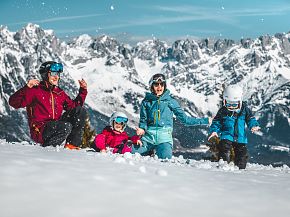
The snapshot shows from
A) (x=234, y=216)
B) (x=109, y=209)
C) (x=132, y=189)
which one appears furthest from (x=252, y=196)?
(x=109, y=209)

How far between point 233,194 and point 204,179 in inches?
42.3

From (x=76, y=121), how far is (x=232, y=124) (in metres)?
4.14

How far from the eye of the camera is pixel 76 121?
11.2 meters

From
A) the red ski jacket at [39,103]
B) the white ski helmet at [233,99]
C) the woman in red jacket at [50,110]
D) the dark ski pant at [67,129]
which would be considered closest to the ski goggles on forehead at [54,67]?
the woman in red jacket at [50,110]

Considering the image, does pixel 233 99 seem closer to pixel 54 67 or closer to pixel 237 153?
pixel 237 153

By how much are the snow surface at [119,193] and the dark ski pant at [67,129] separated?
4592 mm

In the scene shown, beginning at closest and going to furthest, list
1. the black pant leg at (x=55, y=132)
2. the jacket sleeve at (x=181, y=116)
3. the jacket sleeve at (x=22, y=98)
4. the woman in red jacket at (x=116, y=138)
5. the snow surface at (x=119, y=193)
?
the snow surface at (x=119, y=193) < the black pant leg at (x=55, y=132) < the jacket sleeve at (x=22, y=98) < the woman in red jacket at (x=116, y=138) < the jacket sleeve at (x=181, y=116)

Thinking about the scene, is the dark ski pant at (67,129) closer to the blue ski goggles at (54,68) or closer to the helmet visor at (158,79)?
the blue ski goggles at (54,68)

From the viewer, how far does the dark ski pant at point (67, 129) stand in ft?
35.5

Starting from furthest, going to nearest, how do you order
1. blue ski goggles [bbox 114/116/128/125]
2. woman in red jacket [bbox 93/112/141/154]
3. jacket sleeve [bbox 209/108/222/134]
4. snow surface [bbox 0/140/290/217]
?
blue ski goggles [bbox 114/116/128/125], jacket sleeve [bbox 209/108/222/134], woman in red jacket [bbox 93/112/141/154], snow surface [bbox 0/140/290/217]

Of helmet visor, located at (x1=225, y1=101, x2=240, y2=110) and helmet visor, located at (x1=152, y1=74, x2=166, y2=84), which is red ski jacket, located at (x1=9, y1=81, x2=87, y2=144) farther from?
helmet visor, located at (x1=225, y1=101, x2=240, y2=110)

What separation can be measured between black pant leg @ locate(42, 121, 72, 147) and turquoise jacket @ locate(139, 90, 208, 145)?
2937 mm

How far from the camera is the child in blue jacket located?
1220 cm

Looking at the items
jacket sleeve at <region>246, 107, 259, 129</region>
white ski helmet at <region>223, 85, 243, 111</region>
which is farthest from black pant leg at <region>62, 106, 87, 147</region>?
jacket sleeve at <region>246, 107, 259, 129</region>
